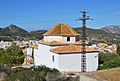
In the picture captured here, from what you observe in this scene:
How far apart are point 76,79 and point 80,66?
30.1 feet

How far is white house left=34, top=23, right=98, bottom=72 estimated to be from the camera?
2767 centimetres

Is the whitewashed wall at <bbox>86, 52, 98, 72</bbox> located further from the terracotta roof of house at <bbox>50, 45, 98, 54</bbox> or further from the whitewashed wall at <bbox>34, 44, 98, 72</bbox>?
the terracotta roof of house at <bbox>50, 45, 98, 54</bbox>

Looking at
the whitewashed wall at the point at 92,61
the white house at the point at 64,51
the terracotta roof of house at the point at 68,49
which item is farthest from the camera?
the whitewashed wall at the point at 92,61

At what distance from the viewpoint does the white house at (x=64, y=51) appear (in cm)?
2767

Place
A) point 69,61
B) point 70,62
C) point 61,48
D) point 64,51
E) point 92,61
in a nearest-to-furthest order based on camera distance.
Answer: point 64,51 < point 69,61 < point 70,62 < point 61,48 < point 92,61

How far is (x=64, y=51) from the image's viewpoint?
27500 mm

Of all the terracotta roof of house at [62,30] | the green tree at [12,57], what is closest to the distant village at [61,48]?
the terracotta roof of house at [62,30]

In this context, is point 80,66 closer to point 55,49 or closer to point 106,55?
point 55,49

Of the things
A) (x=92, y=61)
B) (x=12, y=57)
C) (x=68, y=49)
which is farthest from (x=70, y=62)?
(x=12, y=57)

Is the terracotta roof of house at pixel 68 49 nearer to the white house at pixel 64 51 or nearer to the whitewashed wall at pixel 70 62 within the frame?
the white house at pixel 64 51

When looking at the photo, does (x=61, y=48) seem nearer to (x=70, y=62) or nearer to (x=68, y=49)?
(x=68, y=49)

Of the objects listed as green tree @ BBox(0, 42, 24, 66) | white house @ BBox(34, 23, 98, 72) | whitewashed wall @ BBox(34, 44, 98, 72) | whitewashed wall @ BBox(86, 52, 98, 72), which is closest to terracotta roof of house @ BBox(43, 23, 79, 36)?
white house @ BBox(34, 23, 98, 72)

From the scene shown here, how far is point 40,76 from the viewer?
59.0 ft

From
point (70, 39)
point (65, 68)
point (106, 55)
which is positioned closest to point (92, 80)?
point (65, 68)
